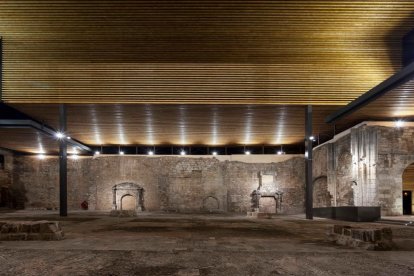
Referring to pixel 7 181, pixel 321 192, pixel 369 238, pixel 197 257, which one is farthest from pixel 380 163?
pixel 7 181

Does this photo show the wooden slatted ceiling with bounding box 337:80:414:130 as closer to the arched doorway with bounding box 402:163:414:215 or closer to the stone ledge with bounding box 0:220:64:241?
the arched doorway with bounding box 402:163:414:215

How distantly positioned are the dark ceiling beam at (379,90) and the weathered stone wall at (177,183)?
924 cm

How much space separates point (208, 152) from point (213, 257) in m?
18.6

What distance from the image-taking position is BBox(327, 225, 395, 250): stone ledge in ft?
21.1

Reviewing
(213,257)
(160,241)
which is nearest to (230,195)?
(160,241)

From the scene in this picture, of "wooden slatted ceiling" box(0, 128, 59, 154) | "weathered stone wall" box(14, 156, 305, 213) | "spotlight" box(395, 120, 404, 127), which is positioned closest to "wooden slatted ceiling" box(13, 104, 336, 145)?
"wooden slatted ceiling" box(0, 128, 59, 154)

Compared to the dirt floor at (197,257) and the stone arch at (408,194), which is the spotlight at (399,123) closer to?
the stone arch at (408,194)

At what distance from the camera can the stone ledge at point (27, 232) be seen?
766cm

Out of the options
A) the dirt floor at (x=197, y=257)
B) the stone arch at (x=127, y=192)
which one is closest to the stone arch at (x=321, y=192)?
the stone arch at (x=127, y=192)

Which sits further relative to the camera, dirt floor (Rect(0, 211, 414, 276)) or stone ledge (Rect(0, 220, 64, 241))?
stone ledge (Rect(0, 220, 64, 241))

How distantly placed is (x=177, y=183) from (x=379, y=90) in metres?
15.4

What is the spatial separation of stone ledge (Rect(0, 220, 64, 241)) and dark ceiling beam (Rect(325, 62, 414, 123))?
9938 mm

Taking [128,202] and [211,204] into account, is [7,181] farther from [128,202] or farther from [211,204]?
[211,204]

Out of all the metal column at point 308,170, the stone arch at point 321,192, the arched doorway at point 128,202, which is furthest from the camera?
the arched doorway at point 128,202
